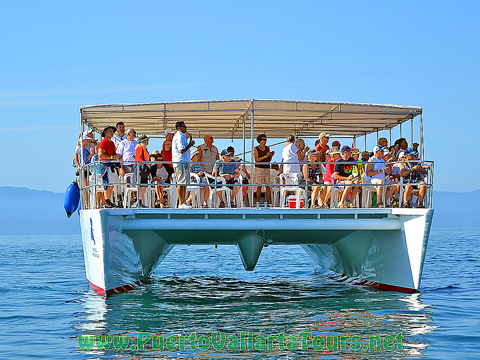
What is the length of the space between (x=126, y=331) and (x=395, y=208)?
483 cm

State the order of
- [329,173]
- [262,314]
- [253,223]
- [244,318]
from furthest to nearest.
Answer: [329,173]
[253,223]
[262,314]
[244,318]

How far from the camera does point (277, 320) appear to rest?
1007 centimetres

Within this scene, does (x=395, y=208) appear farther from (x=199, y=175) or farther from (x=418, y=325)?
(x=199, y=175)

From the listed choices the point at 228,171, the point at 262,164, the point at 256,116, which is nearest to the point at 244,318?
the point at 228,171

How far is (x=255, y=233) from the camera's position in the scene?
11953 millimetres

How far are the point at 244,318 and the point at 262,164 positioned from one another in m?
3.23

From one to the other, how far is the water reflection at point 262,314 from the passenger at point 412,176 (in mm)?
1709

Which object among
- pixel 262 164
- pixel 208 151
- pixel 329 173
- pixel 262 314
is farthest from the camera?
pixel 208 151

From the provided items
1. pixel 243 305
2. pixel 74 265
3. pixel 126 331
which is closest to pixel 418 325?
pixel 243 305

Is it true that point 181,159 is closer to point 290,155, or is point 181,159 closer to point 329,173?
point 290,155

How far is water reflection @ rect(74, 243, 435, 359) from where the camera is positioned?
8281 millimetres

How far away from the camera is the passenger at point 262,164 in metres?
12.2

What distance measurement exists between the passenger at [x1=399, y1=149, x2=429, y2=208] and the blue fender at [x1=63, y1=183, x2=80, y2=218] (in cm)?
630

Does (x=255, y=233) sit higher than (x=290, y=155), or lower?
lower
